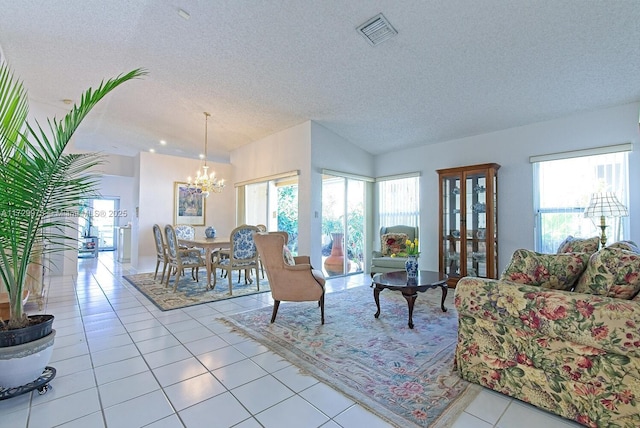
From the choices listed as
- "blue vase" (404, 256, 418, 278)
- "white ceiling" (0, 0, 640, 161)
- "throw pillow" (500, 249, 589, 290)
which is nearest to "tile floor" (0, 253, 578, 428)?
"throw pillow" (500, 249, 589, 290)

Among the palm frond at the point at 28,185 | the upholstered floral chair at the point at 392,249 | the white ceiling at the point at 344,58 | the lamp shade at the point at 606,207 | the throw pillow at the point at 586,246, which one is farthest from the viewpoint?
the upholstered floral chair at the point at 392,249

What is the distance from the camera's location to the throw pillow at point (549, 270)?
5.74 ft

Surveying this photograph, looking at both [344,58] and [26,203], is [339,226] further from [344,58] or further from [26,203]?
[26,203]

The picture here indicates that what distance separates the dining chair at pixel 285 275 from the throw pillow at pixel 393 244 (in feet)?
8.06

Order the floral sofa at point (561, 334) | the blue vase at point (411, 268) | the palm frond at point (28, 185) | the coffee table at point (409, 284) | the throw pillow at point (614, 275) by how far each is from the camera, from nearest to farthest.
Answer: the floral sofa at point (561, 334) < the throw pillow at point (614, 275) < the palm frond at point (28, 185) < the coffee table at point (409, 284) < the blue vase at point (411, 268)

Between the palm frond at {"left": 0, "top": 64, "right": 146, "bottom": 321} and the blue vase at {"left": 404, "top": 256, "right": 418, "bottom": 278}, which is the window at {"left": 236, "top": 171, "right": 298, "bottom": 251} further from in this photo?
the palm frond at {"left": 0, "top": 64, "right": 146, "bottom": 321}

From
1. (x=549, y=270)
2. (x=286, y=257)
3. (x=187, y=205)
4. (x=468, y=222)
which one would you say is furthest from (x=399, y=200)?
(x=187, y=205)

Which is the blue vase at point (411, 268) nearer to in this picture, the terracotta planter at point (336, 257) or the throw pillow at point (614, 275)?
the throw pillow at point (614, 275)

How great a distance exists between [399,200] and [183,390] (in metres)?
4.87

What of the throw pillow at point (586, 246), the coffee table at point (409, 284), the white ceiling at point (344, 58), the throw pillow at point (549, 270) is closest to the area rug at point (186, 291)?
the coffee table at point (409, 284)

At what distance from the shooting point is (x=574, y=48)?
2.78m

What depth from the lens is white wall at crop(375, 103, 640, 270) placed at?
3.57 meters

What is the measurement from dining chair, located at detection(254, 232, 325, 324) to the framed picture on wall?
479 cm

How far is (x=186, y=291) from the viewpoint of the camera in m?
4.37
